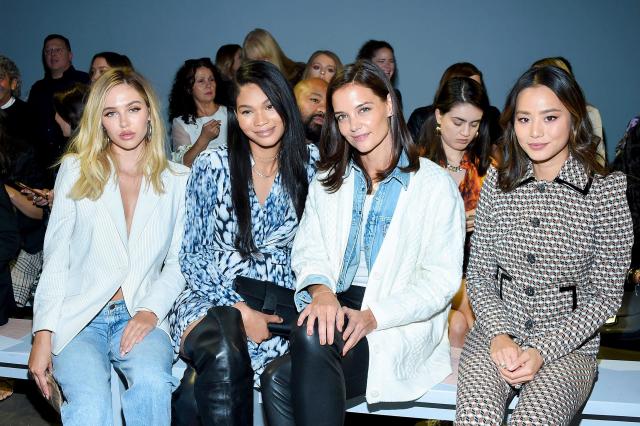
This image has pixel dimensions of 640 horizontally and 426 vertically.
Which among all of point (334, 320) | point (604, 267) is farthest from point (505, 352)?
point (334, 320)

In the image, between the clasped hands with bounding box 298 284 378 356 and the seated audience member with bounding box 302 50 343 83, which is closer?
the clasped hands with bounding box 298 284 378 356

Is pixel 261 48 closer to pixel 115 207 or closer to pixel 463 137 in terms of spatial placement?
pixel 463 137

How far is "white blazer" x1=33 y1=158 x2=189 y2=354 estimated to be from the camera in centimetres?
250

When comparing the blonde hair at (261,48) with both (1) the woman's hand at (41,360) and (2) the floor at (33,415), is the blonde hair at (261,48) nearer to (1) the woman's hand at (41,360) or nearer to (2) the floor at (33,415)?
(2) the floor at (33,415)

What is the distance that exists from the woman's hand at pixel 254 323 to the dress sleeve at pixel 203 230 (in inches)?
3.5

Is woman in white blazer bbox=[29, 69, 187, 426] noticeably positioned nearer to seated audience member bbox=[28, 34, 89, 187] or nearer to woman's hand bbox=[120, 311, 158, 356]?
woman's hand bbox=[120, 311, 158, 356]

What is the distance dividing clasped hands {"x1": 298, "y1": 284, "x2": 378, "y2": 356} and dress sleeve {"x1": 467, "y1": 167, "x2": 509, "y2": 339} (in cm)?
36

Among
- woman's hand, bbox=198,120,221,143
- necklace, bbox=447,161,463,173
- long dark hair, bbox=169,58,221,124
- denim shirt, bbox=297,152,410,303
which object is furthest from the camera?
long dark hair, bbox=169,58,221,124

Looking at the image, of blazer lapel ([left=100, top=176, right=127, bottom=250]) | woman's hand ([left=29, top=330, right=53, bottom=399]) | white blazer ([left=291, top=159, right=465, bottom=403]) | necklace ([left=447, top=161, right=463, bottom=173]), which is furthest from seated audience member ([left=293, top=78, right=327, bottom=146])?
Result: woman's hand ([left=29, top=330, right=53, bottom=399])

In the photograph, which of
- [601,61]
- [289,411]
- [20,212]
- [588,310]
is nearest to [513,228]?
[588,310]

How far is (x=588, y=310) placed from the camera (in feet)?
7.17

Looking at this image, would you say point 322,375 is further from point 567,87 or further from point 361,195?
point 567,87

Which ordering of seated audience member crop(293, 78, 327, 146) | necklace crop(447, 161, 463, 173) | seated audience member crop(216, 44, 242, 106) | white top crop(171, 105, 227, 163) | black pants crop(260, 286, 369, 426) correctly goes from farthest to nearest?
seated audience member crop(216, 44, 242, 106) < white top crop(171, 105, 227, 163) < seated audience member crop(293, 78, 327, 146) < necklace crop(447, 161, 463, 173) < black pants crop(260, 286, 369, 426)

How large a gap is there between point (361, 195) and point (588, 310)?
0.82 metres
